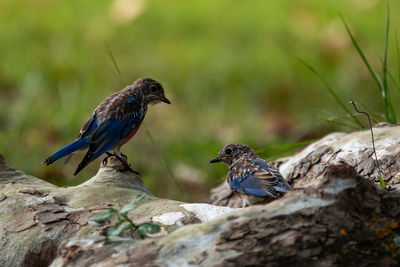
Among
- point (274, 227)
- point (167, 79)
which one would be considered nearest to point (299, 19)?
point (167, 79)

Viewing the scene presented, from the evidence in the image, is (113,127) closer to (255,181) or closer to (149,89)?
(149,89)

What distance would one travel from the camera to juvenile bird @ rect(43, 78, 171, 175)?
15.8 feet

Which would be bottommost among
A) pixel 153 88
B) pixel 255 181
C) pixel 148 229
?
pixel 255 181

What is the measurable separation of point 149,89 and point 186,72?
3463mm

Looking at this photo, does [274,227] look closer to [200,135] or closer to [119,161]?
[119,161]

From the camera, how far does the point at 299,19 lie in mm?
10477

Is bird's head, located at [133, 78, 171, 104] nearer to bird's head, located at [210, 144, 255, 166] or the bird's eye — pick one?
the bird's eye

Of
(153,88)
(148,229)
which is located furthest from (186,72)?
(148,229)

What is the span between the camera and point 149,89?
5.64 meters

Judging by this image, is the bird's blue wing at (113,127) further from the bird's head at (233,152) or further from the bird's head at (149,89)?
the bird's head at (233,152)

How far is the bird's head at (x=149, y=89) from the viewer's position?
5.59 meters

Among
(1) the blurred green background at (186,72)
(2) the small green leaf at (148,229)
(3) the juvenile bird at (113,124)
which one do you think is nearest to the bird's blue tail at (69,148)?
(3) the juvenile bird at (113,124)

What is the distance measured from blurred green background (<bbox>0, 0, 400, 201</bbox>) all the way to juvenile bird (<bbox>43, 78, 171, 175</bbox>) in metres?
0.73

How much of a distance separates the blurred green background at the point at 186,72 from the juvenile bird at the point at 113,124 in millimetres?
729
